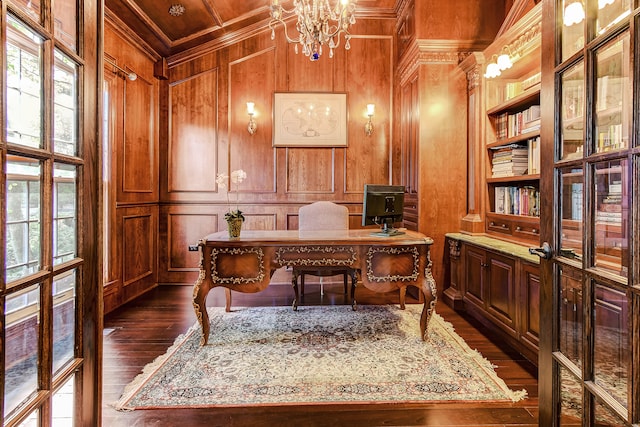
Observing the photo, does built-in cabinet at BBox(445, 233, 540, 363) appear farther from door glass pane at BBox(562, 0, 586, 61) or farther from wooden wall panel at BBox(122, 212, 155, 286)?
wooden wall panel at BBox(122, 212, 155, 286)

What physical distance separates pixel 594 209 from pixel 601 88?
37 centimetres

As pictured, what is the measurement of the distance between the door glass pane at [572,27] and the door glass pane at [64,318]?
1.78 meters

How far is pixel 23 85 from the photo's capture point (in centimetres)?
87

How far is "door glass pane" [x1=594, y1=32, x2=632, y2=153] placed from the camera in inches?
36.8

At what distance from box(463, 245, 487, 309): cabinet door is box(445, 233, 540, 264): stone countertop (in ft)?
0.27

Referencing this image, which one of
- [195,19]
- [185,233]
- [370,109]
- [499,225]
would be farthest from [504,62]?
[185,233]

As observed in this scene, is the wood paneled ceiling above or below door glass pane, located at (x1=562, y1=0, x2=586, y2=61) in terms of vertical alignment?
above

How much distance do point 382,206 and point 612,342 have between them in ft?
6.54

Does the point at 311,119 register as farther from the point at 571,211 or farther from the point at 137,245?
the point at 571,211

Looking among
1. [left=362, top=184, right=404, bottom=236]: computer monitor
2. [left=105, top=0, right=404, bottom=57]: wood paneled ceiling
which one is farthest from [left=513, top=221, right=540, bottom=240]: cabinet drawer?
[left=105, top=0, right=404, bottom=57]: wood paneled ceiling

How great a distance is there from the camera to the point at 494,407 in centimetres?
186

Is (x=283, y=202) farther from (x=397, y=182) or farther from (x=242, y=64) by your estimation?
(x=242, y=64)

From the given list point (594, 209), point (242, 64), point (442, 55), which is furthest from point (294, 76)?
point (594, 209)

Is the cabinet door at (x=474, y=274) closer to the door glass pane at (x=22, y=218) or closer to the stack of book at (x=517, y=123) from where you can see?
the stack of book at (x=517, y=123)
